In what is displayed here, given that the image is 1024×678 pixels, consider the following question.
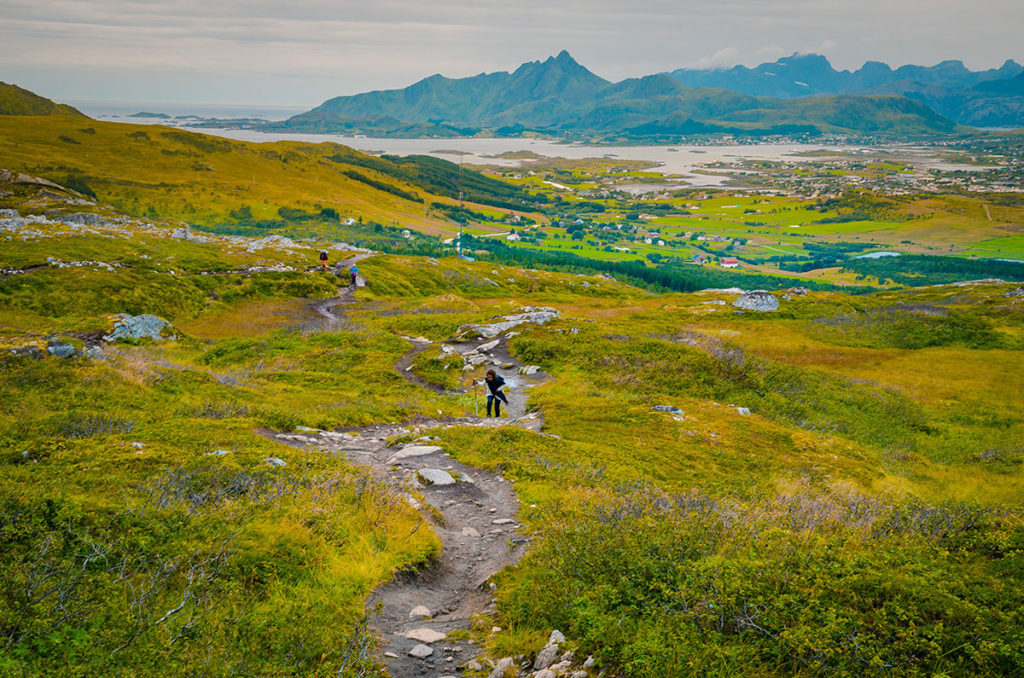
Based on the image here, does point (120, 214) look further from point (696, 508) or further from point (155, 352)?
point (696, 508)

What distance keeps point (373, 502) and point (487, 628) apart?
4.92 metres

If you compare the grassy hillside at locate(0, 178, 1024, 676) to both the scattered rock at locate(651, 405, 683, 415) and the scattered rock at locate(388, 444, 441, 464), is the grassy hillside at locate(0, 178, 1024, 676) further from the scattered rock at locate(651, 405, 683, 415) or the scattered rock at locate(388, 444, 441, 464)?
the scattered rock at locate(651, 405, 683, 415)

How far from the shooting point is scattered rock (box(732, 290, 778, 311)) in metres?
72.8

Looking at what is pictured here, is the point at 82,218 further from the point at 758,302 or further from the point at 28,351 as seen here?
the point at 758,302

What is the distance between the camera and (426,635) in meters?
9.39

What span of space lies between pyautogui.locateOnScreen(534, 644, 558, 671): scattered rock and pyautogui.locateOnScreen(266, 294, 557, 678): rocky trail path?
4.40 ft

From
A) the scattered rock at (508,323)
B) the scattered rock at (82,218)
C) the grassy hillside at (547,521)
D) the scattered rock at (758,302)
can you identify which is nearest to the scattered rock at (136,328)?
the grassy hillside at (547,521)

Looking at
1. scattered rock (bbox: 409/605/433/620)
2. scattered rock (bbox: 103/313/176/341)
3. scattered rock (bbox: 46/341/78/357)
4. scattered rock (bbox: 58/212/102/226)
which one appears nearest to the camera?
scattered rock (bbox: 409/605/433/620)

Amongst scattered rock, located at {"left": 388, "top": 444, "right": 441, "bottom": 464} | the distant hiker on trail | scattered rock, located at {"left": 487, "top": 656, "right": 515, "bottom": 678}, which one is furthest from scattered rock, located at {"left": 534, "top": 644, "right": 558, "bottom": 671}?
the distant hiker on trail

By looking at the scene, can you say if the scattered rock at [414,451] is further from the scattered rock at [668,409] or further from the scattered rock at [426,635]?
the scattered rock at [668,409]

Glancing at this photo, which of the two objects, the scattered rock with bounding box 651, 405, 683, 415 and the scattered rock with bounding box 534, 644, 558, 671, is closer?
the scattered rock with bounding box 534, 644, 558, 671

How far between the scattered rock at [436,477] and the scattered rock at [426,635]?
287 inches

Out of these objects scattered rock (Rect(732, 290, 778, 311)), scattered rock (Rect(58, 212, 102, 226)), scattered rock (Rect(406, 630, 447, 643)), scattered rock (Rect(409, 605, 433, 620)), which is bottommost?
scattered rock (Rect(732, 290, 778, 311))

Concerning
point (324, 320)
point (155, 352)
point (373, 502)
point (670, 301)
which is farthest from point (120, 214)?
point (373, 502)
